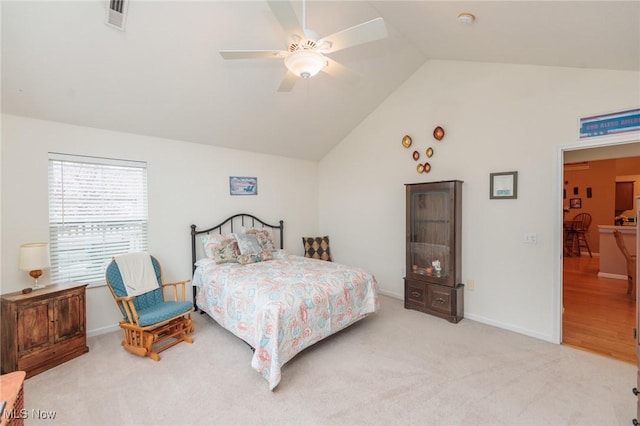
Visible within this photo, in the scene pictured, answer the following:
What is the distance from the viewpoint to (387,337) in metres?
3.16

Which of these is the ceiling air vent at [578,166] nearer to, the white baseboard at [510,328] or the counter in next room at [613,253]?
the counter in next room at [613,253]

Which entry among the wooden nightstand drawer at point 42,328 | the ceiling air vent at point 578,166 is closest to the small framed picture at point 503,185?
the wooden nightstand drawer at point 42,328

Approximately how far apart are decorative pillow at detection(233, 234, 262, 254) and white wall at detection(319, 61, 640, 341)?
1983 millimetres

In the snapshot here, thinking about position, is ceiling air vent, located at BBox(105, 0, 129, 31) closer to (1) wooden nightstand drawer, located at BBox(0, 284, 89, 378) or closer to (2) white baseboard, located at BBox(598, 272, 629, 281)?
(1) wooden nightstand drawer, located at BBox(0, 284, 89, 378)

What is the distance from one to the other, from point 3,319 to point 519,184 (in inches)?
208

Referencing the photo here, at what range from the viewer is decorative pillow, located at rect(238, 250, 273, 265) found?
3775mm

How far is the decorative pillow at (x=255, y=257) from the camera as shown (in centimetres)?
378

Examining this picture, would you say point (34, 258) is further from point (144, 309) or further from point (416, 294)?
point (416, 294)

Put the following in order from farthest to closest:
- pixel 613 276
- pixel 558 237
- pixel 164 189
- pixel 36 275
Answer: pixel 613 276, pixel 164 189, pixel 558 237, pixel 36 275

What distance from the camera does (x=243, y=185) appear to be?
461 centimetres

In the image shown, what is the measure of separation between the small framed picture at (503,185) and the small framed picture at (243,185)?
3448mm

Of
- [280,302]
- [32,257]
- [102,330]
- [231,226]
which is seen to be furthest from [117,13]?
[102,330]

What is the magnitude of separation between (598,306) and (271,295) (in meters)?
4.61

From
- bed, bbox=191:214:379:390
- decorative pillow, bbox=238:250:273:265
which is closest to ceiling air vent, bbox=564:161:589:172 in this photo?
bed, bbox=191:214:379:390
